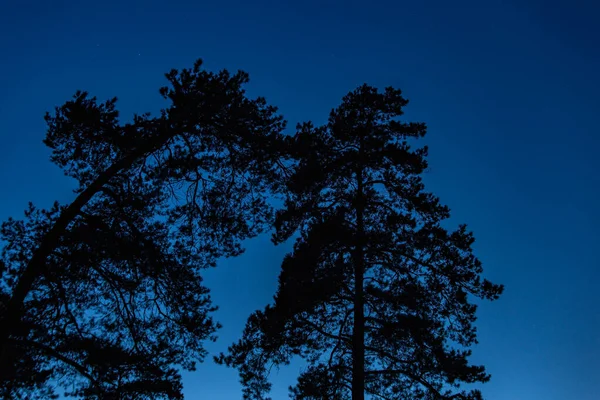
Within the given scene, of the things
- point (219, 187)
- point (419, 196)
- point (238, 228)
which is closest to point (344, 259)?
point (419, 196)

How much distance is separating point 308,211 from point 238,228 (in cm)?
283

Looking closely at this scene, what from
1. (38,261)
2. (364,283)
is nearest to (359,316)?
(364,283)

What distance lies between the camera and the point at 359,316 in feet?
38.7

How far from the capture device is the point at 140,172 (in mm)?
9805

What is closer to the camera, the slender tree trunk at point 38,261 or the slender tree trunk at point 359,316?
the slender tree trunk at point 38,261

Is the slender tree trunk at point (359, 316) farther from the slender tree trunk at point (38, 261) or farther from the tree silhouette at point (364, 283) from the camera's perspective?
the slender tree trunk at point (38, 261)

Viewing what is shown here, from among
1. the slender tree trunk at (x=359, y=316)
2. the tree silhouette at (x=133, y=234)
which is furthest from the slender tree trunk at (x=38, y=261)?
the slender tree trunk at (x=359, y=316)

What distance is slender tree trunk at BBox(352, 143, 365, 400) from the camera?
36.1ft

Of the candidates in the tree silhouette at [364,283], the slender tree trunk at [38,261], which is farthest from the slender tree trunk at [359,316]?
the slender tree trunk at [38,261]

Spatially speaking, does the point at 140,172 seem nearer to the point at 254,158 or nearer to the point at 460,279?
the point at 254,158

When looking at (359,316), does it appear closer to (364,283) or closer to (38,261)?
(364,283)

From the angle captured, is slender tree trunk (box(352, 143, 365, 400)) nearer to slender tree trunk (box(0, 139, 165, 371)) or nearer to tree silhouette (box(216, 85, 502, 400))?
tree silhouette (box(216, 85, 502, 400))

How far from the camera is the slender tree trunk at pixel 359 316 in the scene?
11016mm

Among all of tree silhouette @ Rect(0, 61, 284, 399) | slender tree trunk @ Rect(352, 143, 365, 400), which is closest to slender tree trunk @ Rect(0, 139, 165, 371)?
Answer: tree silhouette @ Rect(0, 61, 284, 399)
